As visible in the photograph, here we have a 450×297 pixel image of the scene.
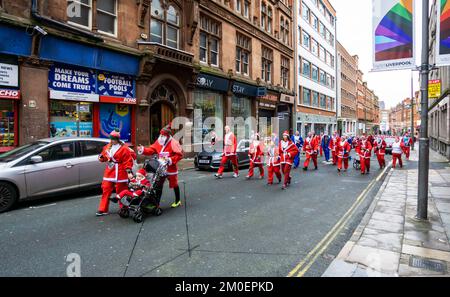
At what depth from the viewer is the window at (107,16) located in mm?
14242

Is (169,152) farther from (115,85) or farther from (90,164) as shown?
(115,85)

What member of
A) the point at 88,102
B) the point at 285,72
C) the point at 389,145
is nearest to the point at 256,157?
the point at 88,102

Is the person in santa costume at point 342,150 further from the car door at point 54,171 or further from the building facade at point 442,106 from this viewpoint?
the car door at point 54,171

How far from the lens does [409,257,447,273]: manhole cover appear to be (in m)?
3.90

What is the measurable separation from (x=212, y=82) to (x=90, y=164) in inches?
545

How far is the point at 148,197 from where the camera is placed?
6117 millimetres

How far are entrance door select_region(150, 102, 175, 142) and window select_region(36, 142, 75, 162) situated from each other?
9.09m

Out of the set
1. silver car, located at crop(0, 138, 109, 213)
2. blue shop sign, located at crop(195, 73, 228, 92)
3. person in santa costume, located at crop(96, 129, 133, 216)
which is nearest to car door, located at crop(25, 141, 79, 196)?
silver car, located at crop(0, 138, 109, 213)

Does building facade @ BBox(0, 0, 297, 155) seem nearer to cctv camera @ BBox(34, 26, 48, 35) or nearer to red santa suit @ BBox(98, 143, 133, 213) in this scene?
cctv camera @ BBox(34, 26, 48, 35)

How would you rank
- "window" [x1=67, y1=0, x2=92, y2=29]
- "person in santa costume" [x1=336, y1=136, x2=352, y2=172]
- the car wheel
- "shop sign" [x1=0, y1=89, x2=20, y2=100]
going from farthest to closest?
1. "person in santa costume" [x1=336, y1=136, x2=352, y2=172]
2. "window" [x1=67, y1=0, x2=92, y2=29]
3. "shop sign" [x1=0, y1=89, x2=20, y2=100]
4. the car wheel

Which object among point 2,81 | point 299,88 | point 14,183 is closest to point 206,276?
point 14,183

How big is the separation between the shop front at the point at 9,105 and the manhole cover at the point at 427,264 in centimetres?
1251

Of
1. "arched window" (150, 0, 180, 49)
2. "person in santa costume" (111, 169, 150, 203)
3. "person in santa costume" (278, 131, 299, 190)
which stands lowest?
"person in santa costume" (111, 169, 150, 203)

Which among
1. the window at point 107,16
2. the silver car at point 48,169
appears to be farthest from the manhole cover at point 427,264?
the window at point 107,16
